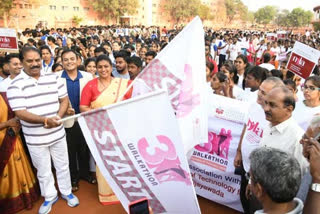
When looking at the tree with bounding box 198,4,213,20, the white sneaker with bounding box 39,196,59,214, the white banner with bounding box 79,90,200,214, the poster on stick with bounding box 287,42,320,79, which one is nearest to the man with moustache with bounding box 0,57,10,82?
the white sneaker with bounding box 39,196,59,214

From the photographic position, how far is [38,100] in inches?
111

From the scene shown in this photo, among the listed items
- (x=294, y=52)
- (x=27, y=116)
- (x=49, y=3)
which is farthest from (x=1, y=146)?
(x=49, y=3)

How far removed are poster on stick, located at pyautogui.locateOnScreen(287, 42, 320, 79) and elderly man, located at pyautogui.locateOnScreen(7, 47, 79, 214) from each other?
3614mm

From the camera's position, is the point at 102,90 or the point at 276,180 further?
the point at 102,90

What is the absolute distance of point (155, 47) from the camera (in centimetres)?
853

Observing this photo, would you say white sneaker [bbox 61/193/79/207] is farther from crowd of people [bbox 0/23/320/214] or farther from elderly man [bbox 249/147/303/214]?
elderly man [bbox 249/147/303/214]

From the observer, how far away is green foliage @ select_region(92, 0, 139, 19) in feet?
145

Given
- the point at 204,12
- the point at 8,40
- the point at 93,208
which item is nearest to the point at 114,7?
the point at 204,12

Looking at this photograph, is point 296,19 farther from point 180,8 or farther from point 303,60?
point 303,60

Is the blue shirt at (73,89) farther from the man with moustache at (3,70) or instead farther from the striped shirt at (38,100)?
the man with moustache at (3,70)

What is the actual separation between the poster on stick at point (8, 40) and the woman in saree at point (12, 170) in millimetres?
2588

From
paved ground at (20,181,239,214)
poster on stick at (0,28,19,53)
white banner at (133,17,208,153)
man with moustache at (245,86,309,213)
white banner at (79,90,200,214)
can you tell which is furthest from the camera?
poster on stick at (0,28,19,53)

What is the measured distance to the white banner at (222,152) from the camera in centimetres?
307

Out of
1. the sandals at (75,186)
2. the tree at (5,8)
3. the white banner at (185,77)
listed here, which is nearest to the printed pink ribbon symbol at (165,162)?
the white banner at (185,77)
